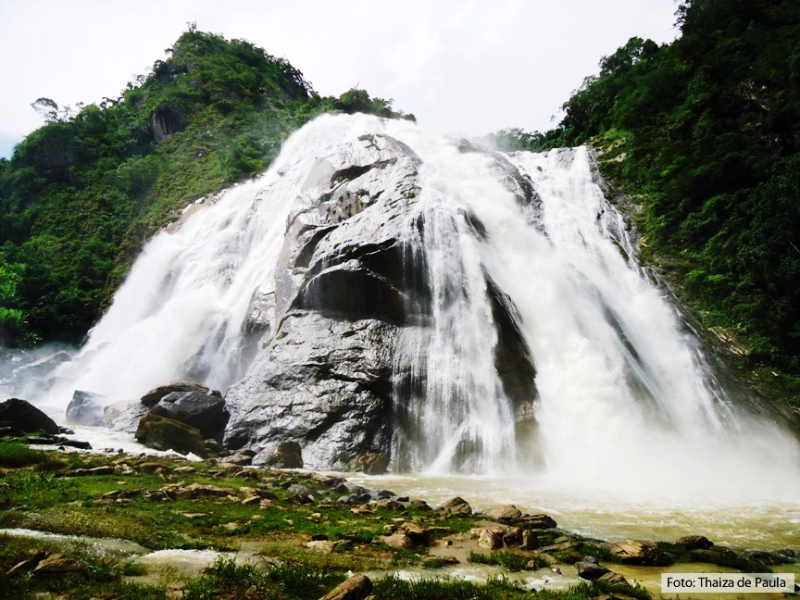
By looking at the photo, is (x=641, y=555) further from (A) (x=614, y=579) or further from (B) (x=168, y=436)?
(B) (x=168, y=436)

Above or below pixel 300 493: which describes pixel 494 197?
above

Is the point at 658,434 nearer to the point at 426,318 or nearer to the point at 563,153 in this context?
the point at 426,318

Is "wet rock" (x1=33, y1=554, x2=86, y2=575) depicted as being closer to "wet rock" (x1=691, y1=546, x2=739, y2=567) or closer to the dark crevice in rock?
"wet rock" (x1=691, y1=546, x2=739, y2=567)

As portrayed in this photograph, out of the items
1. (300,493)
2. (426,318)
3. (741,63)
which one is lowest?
(300,493)

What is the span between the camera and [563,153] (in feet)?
139

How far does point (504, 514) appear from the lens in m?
10.2

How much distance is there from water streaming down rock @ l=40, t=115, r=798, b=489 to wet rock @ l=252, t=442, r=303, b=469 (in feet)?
2.29

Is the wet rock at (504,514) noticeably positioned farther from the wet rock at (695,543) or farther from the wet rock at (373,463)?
the wet rock at (373,463)

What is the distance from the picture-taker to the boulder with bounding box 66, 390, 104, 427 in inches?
932

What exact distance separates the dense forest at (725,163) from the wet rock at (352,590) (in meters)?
25.1

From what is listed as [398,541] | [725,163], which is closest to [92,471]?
[398,541]

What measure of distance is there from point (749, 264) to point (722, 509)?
17.9 meters

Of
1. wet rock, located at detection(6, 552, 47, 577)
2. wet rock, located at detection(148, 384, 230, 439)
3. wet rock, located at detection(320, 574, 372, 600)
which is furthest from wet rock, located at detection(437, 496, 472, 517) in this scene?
wet rock, located at detection(148, 384, 230, 439)

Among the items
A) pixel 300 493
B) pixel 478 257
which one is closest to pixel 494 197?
pixel 478 257
